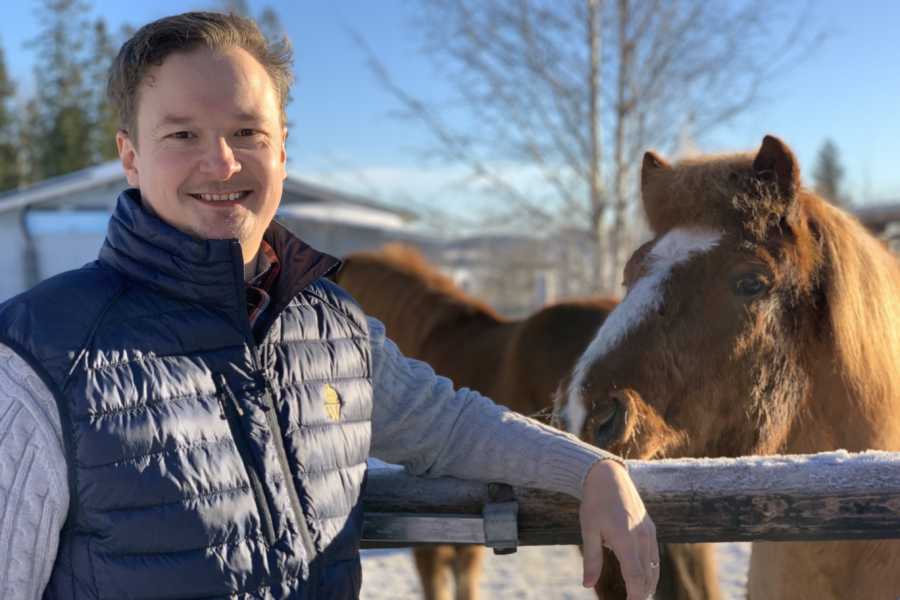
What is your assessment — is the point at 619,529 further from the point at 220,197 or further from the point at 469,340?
the point at 469,340

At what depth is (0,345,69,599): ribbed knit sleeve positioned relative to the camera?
998 millimetres

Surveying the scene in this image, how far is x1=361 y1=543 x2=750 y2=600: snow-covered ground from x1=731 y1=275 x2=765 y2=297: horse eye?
10.3 feet

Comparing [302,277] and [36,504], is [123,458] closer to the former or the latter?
[36,504]

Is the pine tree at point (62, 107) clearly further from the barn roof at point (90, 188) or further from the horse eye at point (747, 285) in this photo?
the horse eye at point (747, 285)

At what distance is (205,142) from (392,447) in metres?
0.76

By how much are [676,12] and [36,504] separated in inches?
292

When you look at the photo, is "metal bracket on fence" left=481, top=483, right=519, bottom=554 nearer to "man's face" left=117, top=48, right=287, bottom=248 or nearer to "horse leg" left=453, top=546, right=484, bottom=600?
"man's face" left=117, top=48, right=287, bottom=248

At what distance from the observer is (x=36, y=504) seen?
101cm

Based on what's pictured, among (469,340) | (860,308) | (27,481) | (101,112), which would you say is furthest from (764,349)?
(101,112)

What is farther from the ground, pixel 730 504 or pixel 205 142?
pixel 205 142

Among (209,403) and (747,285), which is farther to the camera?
(747,285)

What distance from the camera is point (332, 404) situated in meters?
1.39

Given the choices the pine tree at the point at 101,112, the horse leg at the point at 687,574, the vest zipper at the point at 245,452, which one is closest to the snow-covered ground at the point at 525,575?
the horse leg at the point at 687,574

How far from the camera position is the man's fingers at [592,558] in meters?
1.25
